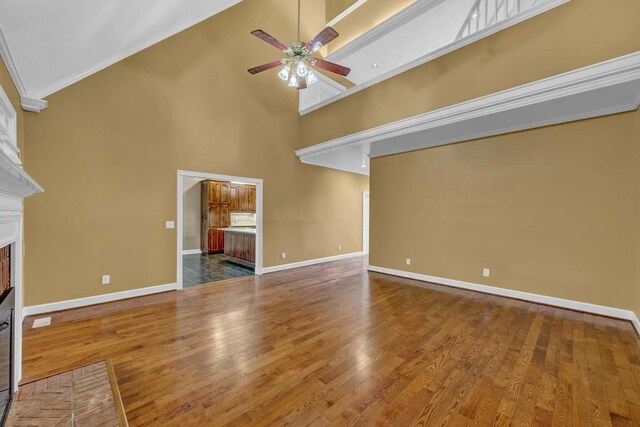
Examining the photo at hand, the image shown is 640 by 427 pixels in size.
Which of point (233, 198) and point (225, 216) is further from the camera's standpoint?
point (233, 198)

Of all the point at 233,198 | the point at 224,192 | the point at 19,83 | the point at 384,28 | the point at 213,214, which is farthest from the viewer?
the point at 233,198

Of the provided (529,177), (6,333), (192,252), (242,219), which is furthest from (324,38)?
(192,252)

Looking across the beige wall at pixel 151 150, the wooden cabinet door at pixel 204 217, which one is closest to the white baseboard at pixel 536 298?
the beige wall at pixel 151 150

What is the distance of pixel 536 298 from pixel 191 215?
9.00 m

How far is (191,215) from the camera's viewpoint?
882 centimetres

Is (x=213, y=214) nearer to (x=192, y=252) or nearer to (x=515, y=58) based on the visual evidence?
(x=192, y=252)

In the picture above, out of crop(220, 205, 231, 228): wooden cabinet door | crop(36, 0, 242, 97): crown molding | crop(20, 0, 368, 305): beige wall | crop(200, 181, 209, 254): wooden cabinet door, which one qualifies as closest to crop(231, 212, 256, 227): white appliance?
crop(220, 205, 231, 228): wooden cabinet door

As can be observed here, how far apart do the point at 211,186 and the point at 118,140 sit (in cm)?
470

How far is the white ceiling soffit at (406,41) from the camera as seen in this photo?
4406 millimetres

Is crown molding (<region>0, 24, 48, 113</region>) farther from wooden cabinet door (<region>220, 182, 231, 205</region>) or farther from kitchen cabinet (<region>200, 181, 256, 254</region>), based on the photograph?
wooden cabinet door (<region>220, 182, 231, 205</region>)

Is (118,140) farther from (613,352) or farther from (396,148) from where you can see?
(613,352)

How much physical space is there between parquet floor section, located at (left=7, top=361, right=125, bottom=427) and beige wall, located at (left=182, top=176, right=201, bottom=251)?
22.7ft

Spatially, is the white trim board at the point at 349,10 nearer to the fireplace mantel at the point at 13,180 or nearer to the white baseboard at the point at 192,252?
the fireplace mantel at the point at 13,180

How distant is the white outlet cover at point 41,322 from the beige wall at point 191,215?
541 cm
